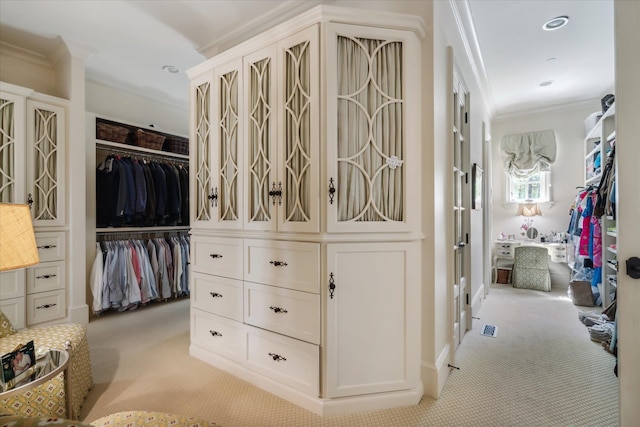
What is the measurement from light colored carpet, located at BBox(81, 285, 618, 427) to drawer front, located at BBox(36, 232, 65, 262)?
2.67 ft

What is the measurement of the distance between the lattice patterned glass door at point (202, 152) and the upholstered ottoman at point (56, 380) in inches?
41.5

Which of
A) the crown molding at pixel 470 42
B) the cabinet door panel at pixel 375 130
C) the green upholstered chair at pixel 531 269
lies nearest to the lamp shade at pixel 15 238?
the cabinet door panel at pixel 375 130

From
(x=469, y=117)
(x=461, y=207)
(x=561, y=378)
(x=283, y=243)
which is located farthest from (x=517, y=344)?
(x=283, y=243)

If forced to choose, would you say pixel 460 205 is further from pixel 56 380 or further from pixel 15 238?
pixel 56 380

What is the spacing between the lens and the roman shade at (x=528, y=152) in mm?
5047

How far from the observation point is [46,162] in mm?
3051

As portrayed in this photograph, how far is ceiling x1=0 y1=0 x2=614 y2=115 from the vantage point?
252 cm

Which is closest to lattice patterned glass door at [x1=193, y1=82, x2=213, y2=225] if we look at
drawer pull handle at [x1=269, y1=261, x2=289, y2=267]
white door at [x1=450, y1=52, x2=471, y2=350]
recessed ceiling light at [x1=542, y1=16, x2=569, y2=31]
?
drawer pull handle at [x1=269, y1=261, x2=289, y2=267]

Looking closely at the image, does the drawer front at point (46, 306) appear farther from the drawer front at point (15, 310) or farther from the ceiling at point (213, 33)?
the ceiling at point (213, 33)

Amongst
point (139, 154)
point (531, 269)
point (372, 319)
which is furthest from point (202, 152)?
point (531, 269)

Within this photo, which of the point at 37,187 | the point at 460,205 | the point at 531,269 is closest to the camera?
the point at 460,205

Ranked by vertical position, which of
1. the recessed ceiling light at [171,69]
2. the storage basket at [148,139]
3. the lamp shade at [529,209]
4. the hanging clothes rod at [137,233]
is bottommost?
the hanging clothes rod at [137,233]

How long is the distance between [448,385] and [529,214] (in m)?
4.17

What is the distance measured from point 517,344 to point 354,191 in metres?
2.24
